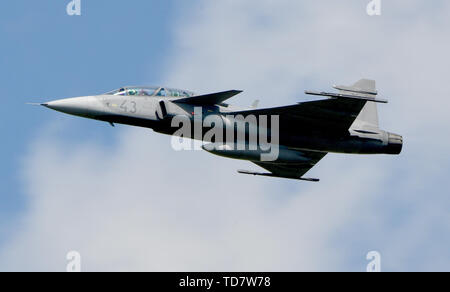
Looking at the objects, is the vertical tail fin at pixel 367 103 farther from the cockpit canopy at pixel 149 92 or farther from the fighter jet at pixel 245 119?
the cockpit canopy at pixel 149 92

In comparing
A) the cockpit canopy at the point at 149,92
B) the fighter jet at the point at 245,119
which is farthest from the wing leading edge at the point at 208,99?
the cockpit canopy at the point at 149,92

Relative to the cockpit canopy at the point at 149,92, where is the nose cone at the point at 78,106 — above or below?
below

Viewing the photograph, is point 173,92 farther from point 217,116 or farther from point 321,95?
point 321,95

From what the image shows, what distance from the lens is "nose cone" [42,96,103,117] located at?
26.8 metres

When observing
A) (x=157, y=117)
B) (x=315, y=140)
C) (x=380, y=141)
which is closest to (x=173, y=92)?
(x=157, y=117)

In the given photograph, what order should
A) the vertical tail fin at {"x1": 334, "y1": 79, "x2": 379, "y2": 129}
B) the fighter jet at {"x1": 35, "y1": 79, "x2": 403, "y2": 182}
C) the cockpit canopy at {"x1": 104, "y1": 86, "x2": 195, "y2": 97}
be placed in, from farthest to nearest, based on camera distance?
1. the vertical tail fin at {"x1": 334, "y1": 79, "x2": 379, "y2": 129}
2. the cockpit canopy at {"x1": 104, "y1": 86, "x2": 195, "y2": 97}
3. the fighter jet at {"x1": 35, "y1": 79, "x2": 403, "y2": 182}

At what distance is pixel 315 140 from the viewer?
27.9 metres

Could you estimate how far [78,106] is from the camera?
26.9 meters

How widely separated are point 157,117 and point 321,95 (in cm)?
557

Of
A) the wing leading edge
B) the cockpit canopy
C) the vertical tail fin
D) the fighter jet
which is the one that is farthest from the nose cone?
the vertical tail fin

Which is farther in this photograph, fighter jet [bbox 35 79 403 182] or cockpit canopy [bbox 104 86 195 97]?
cockpit canopy [bbox 104 86 195 97]

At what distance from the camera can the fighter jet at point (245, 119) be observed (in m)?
26.8

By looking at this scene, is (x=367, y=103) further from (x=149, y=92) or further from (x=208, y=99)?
(x=149, y=92)

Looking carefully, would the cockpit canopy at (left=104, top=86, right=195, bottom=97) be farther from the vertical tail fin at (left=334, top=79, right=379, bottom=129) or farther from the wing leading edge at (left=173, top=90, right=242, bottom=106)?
the vertical tail fin at (left=334, top=79, right=379, bottom=129)
